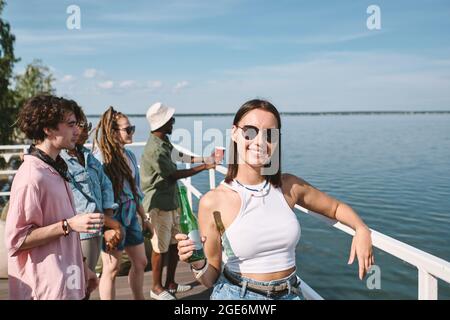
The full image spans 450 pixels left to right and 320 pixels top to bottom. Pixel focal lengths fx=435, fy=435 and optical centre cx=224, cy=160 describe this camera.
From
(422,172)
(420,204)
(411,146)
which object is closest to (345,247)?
(420,204)

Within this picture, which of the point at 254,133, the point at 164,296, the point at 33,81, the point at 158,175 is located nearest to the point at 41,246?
the point at 254,133

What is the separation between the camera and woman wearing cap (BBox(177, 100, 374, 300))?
1.92 metres

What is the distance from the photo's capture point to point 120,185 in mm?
3492

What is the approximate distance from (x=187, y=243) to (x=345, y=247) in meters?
11.9

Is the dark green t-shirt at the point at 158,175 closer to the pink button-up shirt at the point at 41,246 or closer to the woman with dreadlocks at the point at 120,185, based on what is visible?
the woman with dreadlocks at the point at 120,185

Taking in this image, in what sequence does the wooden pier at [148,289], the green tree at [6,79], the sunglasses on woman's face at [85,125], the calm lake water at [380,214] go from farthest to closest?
the green tree at [6,79] → the calm lake water at [380,214] → the wooden pier at [148,289] → the sunglasses on woman's face at [85,125]

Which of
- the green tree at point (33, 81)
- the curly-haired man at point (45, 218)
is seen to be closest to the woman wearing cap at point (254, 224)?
the curly-haired man at point (45, 218)

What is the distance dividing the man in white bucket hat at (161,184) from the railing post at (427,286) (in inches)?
99.1

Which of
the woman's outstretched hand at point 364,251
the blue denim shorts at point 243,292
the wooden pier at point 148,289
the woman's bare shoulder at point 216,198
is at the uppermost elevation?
the woman's bare shoulder at point 216,198

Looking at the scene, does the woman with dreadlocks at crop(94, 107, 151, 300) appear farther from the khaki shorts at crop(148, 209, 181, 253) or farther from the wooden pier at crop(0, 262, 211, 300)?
the wooden pier at crop(0, 262, 211, 300)

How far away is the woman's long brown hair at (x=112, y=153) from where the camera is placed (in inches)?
136

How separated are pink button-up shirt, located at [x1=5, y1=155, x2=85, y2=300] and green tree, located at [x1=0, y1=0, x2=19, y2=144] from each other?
25.3 metres

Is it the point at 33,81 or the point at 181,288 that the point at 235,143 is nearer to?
the point at 181,288
